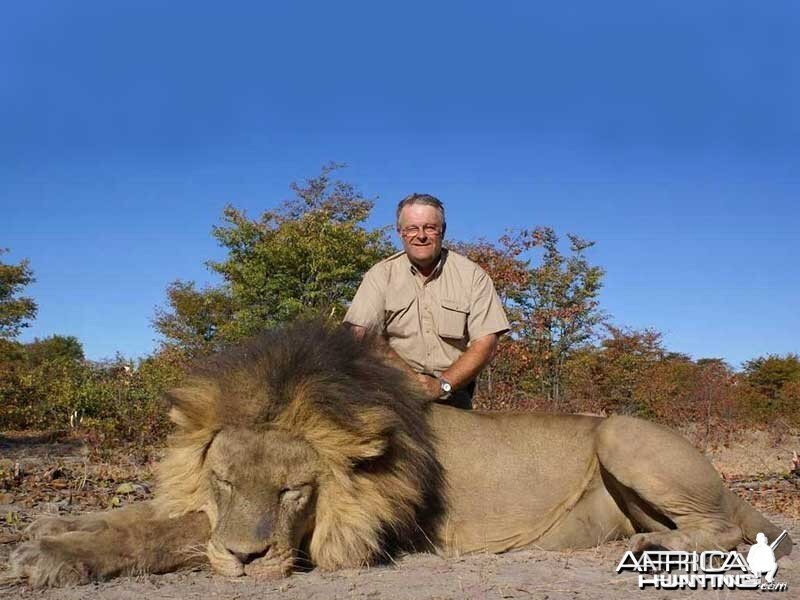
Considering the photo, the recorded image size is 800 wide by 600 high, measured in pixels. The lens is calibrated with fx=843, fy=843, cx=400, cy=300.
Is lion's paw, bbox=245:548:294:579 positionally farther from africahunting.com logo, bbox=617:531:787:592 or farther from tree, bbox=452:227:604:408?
tree, bbox=452:227:604:408

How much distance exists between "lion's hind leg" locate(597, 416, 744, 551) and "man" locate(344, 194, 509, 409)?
138 centimetres

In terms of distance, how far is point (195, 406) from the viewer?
3961 mm

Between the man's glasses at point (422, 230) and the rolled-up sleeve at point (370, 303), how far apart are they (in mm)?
335

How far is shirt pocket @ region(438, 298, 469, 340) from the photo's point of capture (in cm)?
580

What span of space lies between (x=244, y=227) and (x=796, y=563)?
20.2m

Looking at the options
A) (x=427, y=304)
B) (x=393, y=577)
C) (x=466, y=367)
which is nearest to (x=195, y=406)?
(x=393, y=577)

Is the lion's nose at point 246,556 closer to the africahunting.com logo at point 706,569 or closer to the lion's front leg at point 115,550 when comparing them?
the lion's front leg at point 115,550

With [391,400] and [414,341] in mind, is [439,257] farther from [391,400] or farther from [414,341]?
[391,400]

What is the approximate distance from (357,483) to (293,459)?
0.38m

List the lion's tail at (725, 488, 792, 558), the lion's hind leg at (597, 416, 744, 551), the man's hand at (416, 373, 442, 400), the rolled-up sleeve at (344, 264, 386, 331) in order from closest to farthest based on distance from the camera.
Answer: the lion's hind leg at (597, 416, 744, 551) → the lion's tail at (725, 488, 792, 558) → the man's hand at (416, 373, 442, 400) → the rolled-up sleeve at (344, 264, 386, 331)

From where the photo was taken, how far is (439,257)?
236 inches

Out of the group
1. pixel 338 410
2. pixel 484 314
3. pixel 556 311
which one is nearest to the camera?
pixel 338 410

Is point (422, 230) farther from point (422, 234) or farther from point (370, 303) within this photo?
point (370, 303)

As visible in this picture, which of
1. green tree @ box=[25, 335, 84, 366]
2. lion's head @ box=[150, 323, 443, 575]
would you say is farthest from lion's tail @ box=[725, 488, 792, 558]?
green tree @ box=[25, 335, 84, 366]
